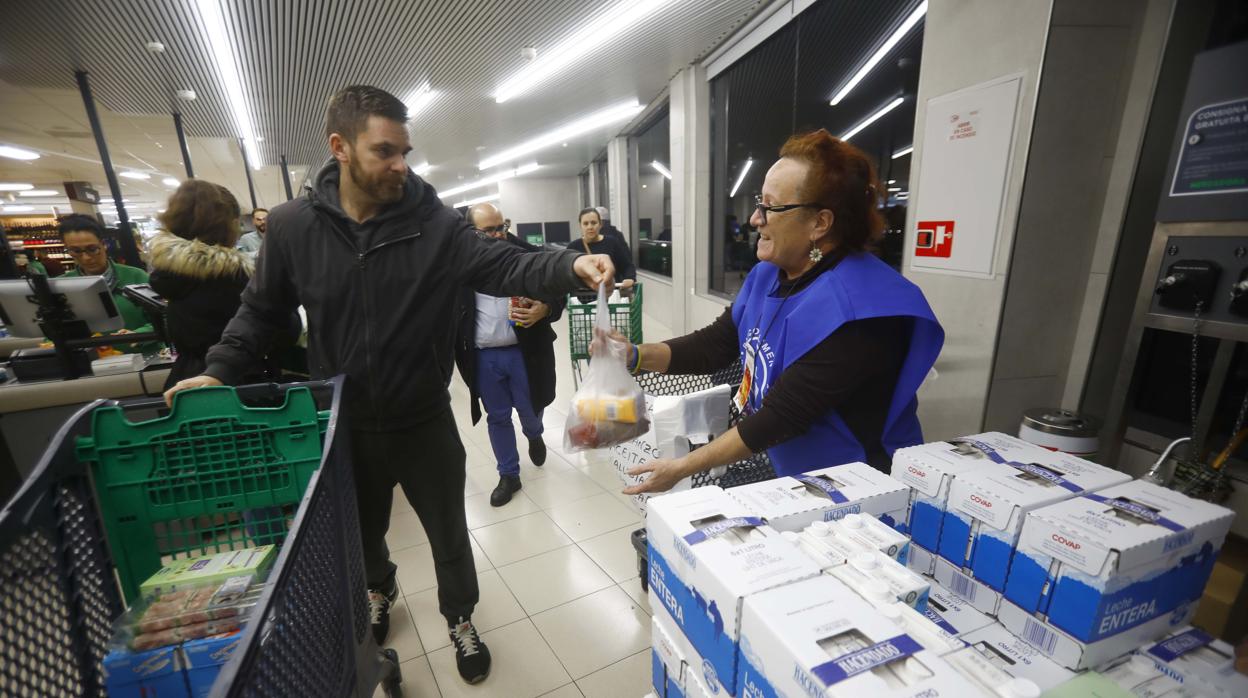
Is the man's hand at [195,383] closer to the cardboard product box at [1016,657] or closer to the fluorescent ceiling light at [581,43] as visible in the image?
the cardboard product box at [1016,657]

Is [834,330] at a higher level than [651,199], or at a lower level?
lower

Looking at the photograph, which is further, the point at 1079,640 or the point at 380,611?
the point at 380,611

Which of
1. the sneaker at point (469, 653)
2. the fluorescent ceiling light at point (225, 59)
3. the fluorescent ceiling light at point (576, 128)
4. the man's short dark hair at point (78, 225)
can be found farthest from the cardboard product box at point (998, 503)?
the fluorescent ceiling light at point (576, 128)

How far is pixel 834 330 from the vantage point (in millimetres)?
1348

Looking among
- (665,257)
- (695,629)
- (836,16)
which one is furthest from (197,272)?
(665,257)

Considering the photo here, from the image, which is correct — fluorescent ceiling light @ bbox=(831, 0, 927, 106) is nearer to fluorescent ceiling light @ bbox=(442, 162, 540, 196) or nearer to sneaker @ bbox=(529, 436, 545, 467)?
sneaker @ bbox=(529, 436, 545, 467)

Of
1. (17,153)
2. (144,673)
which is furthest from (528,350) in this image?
(17,153)

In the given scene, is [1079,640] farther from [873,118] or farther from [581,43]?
[581,43]

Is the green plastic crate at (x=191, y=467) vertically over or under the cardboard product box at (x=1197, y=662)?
over

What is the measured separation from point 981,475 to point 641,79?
248 inches

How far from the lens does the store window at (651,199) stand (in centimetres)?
888

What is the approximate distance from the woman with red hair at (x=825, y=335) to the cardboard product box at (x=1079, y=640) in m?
0.51

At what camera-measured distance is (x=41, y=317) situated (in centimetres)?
276

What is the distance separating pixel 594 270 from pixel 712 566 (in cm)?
91
